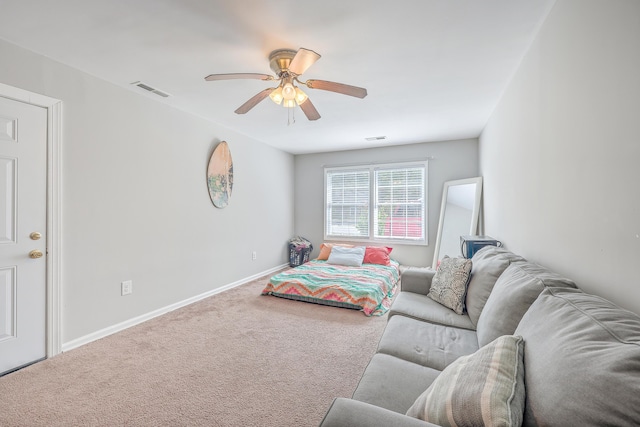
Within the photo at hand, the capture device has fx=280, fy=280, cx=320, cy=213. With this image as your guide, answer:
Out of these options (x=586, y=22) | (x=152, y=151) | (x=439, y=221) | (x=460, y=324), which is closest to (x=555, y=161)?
(x=586, y=22)

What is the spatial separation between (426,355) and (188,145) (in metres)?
3.38

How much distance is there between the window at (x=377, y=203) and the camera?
5.05 m

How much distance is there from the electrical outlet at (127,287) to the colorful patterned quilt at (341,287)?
153 centimetres

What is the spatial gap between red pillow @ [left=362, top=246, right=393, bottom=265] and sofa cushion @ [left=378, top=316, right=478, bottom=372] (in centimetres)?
275

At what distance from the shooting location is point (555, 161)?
1700 millimetres

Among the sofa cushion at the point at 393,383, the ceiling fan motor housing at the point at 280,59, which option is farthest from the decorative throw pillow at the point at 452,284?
the ceiling fan motor housing at the point at 280,59

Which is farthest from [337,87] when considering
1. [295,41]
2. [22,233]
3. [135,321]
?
[135,321]

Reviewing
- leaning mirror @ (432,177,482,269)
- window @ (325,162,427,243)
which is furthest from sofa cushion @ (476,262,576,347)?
window @ (325,162,427,243)

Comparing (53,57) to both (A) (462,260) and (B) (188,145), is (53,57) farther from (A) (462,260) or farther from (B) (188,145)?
(A) (462,260)

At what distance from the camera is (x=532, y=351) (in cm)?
96

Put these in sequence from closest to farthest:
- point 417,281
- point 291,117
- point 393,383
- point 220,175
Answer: point 393,383 → point 417,281 → point 291,117 → point 220,175

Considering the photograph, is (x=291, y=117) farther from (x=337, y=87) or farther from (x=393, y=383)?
(x=393, y=383)

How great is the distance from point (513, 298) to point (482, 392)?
2.51ft

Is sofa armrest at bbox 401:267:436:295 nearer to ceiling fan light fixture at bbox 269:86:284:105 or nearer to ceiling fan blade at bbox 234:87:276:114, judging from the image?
ceiling fan light fixture at bbox 269:86:284:105
